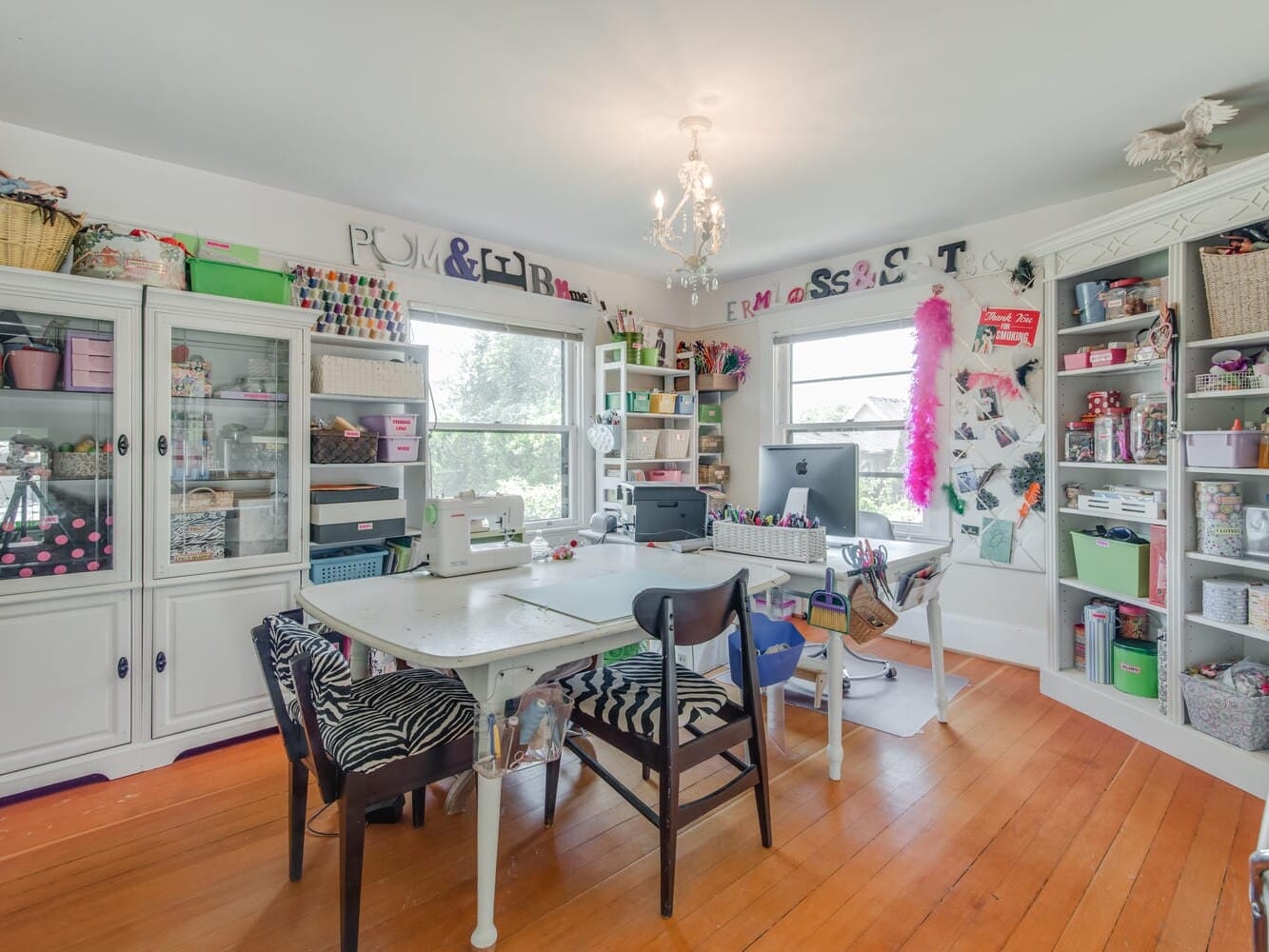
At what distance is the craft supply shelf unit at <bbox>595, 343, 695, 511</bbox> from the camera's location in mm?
4258

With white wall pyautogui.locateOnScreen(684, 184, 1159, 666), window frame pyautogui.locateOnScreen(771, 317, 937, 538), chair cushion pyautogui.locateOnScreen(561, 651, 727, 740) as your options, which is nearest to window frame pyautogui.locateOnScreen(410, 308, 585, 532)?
white wall pyautogui.locateOnScreen(684, 184, 1159, 666)

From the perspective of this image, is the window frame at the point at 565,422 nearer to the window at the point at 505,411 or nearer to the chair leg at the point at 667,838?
the window at the point at 505,411

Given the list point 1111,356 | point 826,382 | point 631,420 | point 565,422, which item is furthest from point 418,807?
point 826,382

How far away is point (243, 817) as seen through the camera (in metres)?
2.10

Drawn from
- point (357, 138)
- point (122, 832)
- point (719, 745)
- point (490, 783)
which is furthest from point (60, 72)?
point (719, 745)

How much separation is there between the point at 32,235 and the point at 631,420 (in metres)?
3.22

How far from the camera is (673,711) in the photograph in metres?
1.64

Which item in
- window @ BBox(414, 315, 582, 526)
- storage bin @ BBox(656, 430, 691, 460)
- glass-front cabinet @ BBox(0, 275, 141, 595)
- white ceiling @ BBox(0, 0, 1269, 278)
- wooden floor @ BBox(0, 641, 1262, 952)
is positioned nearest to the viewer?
wooden floor @ BBox(0, 641, 1262, 952)

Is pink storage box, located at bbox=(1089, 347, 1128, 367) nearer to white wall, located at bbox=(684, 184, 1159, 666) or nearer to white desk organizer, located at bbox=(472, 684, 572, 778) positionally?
white wall, located at bbox=(684, 184, 1159, 666)

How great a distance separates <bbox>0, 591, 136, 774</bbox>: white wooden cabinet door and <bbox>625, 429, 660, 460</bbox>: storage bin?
9.06ft

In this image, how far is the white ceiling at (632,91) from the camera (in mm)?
1877

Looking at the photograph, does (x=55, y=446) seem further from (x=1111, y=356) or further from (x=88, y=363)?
(x=1111, y=356)

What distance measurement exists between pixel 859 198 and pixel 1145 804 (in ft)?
9.06

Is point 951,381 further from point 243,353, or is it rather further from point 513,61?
point 243,353
